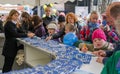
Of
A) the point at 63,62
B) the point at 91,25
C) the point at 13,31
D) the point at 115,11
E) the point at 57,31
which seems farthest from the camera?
the point at 13,31

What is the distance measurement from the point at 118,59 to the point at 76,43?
2297mm

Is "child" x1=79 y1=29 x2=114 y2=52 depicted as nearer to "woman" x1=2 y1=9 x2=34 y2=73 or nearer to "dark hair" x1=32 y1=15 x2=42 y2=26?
"woman" x1=2 y1=9 x2=34 y2=73

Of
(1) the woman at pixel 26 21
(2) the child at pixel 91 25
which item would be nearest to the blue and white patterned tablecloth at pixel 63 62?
(2) the child at pixel 91 25

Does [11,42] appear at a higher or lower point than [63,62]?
lower

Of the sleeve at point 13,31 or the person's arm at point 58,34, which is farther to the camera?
the sleeve at point 13,31

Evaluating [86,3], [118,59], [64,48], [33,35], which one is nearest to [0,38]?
[33,35]

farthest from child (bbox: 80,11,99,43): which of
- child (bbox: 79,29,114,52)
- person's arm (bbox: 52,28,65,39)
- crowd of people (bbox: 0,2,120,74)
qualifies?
child (bbox: 79,29,114,52)

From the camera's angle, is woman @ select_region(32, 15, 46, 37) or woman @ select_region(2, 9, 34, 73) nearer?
woman @ select_region(2, 9, 34, 73)

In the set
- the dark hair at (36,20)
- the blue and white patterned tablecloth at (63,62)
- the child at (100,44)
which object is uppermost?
the dark hair at (36,20)

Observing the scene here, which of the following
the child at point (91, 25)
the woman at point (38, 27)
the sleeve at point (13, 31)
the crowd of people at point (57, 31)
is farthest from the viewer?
the woman at point (38, 27)

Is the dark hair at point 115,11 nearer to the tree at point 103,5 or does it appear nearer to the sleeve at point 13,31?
the sleeve at point 13,31

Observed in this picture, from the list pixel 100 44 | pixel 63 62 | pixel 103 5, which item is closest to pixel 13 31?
pixel 100 44

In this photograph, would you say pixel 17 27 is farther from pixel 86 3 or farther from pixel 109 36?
pixel 86 3

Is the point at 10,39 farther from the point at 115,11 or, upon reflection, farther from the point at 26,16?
the point at 115,11
